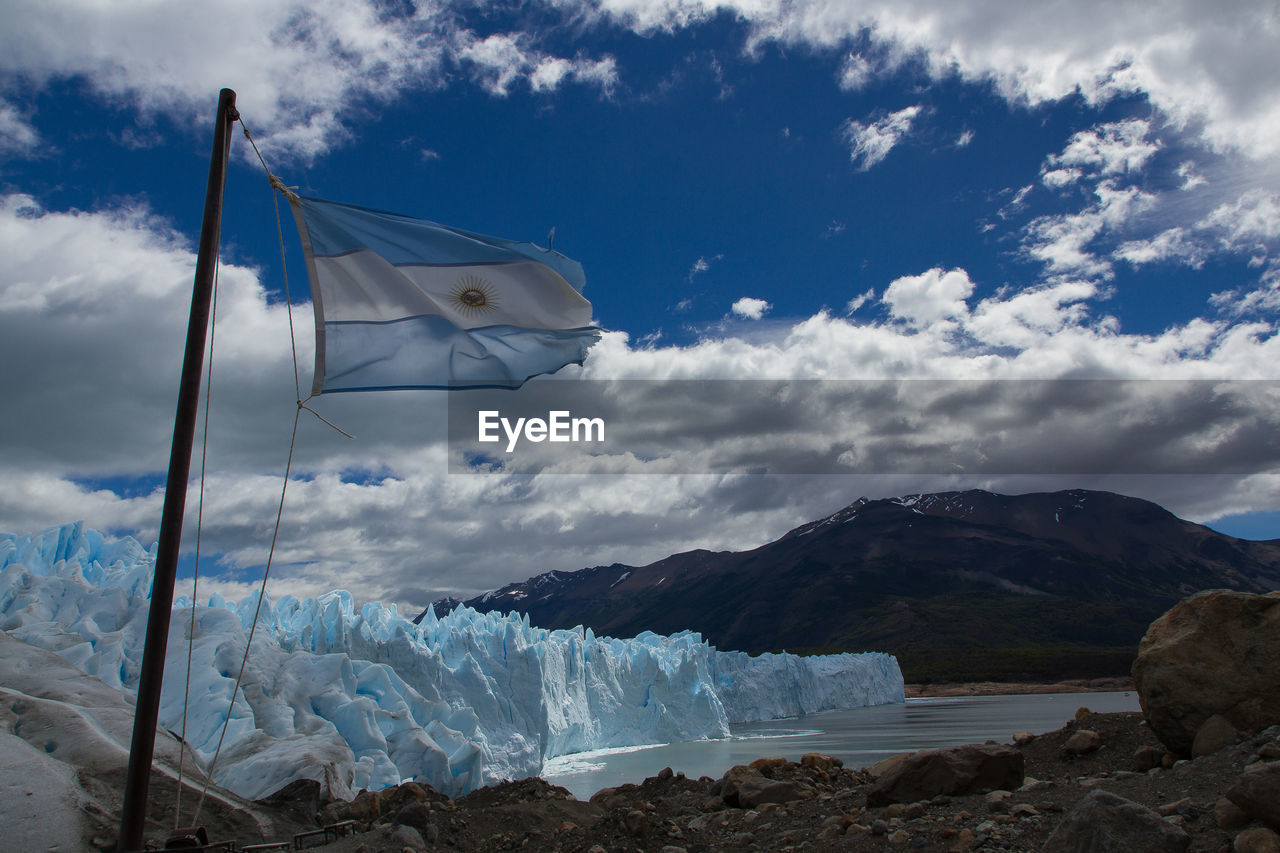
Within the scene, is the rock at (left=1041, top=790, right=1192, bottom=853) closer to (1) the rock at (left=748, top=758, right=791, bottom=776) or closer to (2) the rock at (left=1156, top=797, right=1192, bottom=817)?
(2) the rock at (left=1156, top=797, right=1192, bottom=817)

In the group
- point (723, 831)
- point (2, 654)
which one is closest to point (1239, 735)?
point (723, 831)

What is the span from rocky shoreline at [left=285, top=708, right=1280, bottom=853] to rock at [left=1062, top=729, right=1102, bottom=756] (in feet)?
0.04

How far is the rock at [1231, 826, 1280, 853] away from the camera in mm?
3779

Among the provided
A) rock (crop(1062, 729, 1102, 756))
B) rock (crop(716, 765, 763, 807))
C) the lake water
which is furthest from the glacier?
rock (crop(1062, 729, 1102, 756))

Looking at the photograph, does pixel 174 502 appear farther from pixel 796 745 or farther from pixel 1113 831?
pixel 796 745

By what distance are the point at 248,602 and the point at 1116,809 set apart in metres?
23.5

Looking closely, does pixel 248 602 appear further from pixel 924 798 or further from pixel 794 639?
pixel 794 639

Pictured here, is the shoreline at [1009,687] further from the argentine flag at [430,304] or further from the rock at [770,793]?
the argentine flag at [430,304]

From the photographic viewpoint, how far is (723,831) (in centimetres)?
705

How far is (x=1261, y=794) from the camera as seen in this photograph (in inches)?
159

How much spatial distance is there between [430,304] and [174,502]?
82.5 inches

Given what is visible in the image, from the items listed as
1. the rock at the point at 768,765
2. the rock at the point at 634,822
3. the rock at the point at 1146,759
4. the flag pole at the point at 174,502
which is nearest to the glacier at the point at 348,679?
the flag pole at the point at 174,502

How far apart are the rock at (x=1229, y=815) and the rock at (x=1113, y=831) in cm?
40

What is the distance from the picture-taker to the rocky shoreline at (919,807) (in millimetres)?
4195
